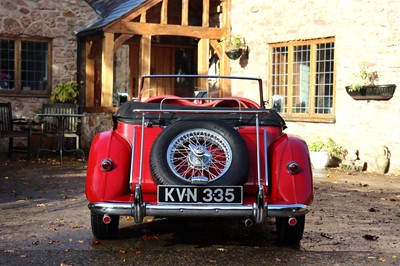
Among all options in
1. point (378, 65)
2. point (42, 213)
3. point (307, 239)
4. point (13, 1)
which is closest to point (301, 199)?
point (307, 239)

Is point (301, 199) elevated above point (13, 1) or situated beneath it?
situated beneath

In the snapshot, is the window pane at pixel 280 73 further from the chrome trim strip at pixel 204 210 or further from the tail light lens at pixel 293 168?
the chrome trim strip at pixel 204 210

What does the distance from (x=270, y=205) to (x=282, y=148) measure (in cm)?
61

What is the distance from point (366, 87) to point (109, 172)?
8.06 metres

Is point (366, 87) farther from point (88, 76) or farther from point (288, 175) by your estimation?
point (288, 175)

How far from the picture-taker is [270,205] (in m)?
4.80

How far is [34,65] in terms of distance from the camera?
51.3ft

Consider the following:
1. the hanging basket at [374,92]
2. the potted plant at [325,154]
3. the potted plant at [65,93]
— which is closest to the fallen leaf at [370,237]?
the hanging basket at [374,92]

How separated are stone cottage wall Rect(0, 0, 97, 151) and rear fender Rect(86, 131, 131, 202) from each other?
10287mm

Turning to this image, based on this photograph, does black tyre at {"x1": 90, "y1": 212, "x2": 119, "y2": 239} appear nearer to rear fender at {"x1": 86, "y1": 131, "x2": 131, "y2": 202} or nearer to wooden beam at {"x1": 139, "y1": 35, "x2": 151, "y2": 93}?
rear fender at {"x1": 86, "y1": 131, "x2": 131, "y2": 202}

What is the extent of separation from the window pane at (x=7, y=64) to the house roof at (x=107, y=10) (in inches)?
65.4

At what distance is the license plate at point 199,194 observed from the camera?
4.77m

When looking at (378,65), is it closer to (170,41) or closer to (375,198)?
(375,198)

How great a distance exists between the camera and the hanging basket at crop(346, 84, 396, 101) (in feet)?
38.2
